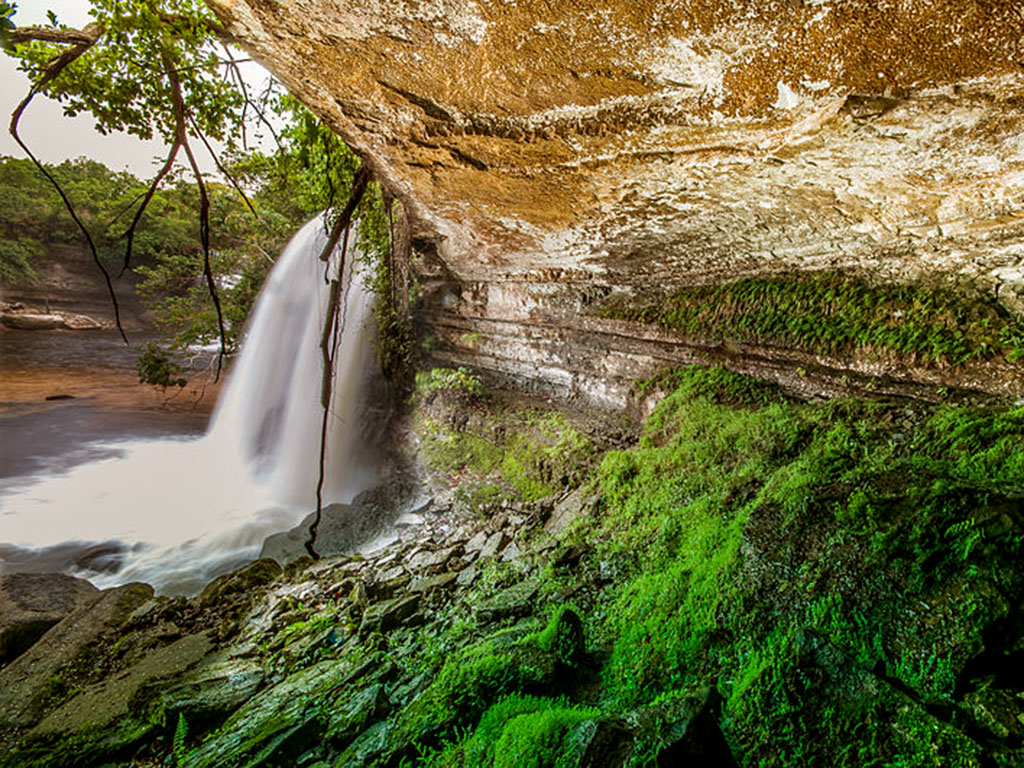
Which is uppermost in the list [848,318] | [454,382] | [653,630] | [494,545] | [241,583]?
[848,318]

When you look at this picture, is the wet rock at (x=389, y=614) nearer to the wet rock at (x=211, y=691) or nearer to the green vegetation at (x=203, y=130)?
the wet rock at (x=211, y=691)

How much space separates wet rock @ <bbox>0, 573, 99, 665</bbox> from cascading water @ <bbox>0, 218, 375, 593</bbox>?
3.06 ft

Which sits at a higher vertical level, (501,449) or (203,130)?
(203,130)

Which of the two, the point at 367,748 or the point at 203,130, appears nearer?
the point at 367,748

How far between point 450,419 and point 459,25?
18.3 feet

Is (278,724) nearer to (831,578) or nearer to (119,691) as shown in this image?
(119,691)

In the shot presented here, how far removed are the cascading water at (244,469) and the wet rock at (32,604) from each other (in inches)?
36.7

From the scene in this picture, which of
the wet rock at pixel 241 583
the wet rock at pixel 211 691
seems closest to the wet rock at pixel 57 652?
the wet rock at pixel 241 583

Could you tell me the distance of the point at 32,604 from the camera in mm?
4234

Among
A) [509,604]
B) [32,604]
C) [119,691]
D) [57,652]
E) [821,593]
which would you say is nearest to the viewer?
[821,593]

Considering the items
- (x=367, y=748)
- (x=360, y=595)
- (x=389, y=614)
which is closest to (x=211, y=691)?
(x=360, y=595)

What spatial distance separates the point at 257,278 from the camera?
37.1 ft

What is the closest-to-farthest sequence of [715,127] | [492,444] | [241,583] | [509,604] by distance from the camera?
[715,127] < [509,604] < [241,583] < [492,444]

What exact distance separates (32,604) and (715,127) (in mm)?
7428
